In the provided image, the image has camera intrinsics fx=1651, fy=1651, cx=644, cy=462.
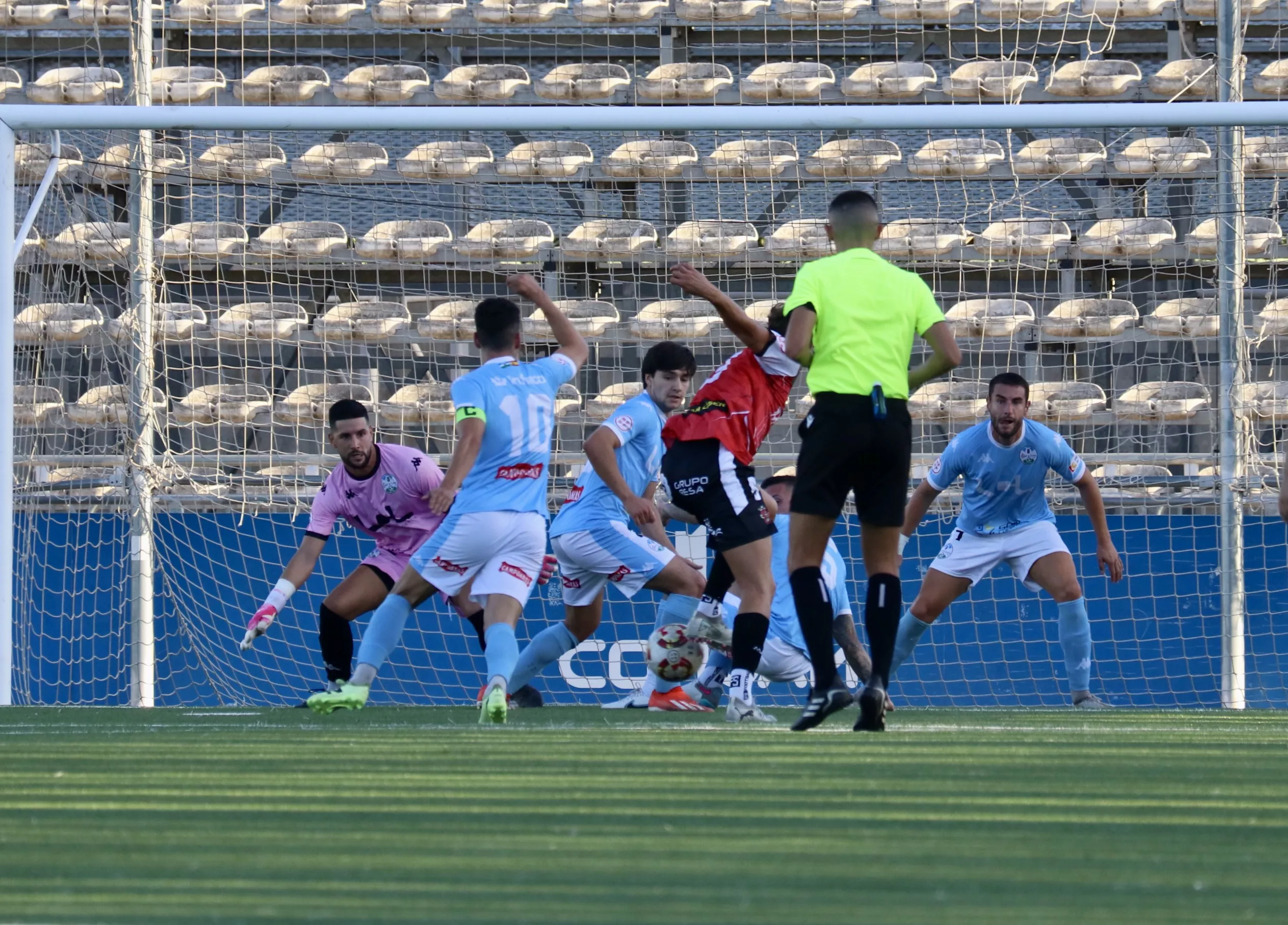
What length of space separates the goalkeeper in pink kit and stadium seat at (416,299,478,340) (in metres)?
5.85

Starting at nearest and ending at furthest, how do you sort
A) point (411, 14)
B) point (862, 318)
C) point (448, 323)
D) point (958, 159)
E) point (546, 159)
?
point (862, 318) < point (448, 323) < point (958, 159) < point (546, 159) < point (411, 14)

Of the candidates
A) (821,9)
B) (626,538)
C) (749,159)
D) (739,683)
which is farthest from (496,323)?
(821,9)

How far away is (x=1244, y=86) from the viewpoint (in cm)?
1534

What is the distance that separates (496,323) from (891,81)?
32.1 ft

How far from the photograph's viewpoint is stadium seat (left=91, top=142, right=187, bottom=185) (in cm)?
1025

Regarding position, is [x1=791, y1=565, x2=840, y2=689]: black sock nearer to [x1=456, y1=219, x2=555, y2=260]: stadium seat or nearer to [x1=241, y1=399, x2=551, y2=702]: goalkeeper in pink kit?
[x1=241, y1=399, x2=551, y2=702]: goalkeeper in pink kit

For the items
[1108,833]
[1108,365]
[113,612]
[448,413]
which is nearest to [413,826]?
[1108,833]

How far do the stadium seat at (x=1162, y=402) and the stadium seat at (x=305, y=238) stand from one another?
6568 mm

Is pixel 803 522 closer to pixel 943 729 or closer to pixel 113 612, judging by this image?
pixel 943 729

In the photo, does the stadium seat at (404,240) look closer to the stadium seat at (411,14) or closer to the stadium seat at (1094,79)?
the stadium seat at (411,14)

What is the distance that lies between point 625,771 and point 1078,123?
5077 mm

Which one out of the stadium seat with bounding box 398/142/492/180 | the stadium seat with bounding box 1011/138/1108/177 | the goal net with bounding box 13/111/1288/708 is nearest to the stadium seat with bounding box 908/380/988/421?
the goal net with bounding box 13/111/1288/708

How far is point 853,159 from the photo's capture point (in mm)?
14070

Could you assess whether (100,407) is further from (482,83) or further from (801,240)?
(801,240)
